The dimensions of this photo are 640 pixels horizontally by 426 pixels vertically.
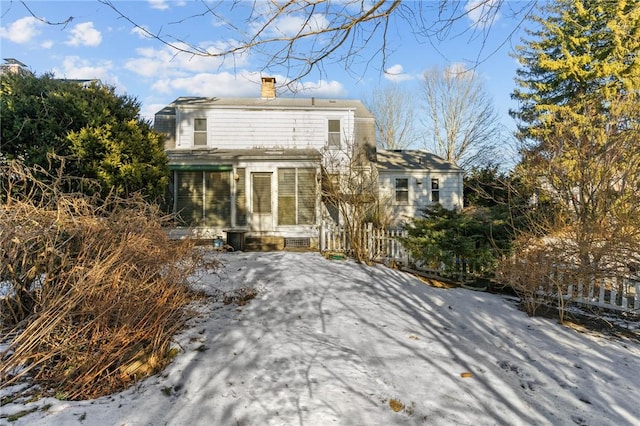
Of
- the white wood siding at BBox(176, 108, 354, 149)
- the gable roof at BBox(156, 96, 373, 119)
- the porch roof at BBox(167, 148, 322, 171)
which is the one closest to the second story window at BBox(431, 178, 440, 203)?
the gable roof at BBox(156, 96, 373, 119)

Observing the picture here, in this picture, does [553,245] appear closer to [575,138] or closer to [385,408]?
[575,138]

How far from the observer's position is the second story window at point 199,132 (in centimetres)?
1402

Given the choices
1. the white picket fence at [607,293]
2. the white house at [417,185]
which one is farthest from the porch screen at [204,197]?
the white picket fence at [607,293]

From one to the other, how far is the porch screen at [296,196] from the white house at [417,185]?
6500mm

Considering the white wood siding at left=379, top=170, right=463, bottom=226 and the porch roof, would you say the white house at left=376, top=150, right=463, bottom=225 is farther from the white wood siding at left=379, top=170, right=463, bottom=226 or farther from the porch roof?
the porch roof

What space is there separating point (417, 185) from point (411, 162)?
1.49m

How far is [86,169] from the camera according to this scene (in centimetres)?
707

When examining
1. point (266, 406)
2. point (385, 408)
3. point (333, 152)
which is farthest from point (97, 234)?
point (333, 152)

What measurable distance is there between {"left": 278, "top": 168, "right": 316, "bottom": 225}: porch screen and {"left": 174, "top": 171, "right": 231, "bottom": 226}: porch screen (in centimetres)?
190

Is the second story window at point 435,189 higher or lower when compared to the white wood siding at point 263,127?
lower

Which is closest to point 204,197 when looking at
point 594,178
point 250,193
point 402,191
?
point 250,193

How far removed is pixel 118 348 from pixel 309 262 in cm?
501

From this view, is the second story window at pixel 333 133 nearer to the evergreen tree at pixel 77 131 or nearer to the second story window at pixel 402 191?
the second story window at pixel 402 191

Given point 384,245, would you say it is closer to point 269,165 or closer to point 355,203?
point 355,203
